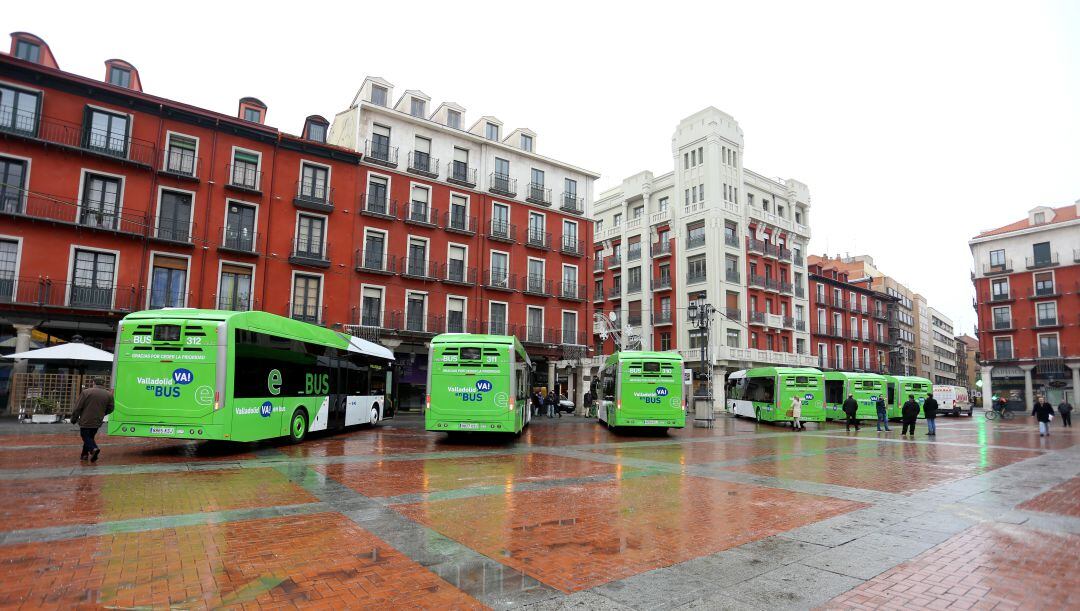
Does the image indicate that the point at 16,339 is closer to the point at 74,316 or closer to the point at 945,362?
the point at 74,316

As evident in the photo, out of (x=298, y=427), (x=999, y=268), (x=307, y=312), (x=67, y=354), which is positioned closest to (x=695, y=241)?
(x=307, y=312)

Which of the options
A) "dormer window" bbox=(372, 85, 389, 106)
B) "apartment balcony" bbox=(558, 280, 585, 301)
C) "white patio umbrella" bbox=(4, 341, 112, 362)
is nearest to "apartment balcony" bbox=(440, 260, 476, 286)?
"apartment balcony" bbox=(558, 280, 585, 301)

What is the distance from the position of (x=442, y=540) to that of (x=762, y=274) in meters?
46.6

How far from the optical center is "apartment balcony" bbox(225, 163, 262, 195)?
27.5 metres

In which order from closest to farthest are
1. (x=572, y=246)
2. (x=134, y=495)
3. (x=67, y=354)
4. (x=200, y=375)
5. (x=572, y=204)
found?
1. (x=134, y=495)
2. (x=200, y=375)
3. (x=67, y=354)
4. (x=572, y=246)
5. (x=572, y=204)

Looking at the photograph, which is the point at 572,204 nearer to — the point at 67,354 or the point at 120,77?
the point at 120,77

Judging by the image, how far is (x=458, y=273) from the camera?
3344cm

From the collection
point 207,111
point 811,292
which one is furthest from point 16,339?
point 811,292

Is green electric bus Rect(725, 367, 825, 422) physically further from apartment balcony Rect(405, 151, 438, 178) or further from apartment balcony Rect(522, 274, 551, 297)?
apartment balcony Rect(405, 151, 438, 178)

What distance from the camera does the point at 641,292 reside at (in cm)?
5056

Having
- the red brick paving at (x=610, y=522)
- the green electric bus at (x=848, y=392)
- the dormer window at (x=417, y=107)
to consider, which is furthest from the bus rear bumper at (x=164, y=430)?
the green electric bus at (x=848, y=392)

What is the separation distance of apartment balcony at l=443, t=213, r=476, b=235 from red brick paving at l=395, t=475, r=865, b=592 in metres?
25.7

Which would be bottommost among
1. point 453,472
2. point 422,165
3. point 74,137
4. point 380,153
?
point 453,472

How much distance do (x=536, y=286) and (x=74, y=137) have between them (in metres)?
23.4
